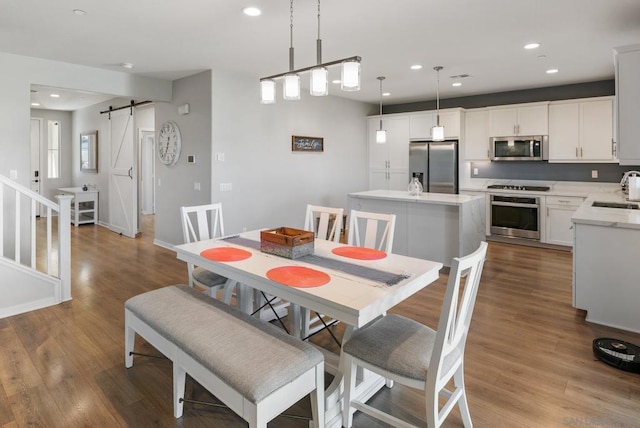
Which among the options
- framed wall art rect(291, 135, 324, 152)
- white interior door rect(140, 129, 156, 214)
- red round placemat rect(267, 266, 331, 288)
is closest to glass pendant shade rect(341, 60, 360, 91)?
red round placemat rect(267, 266, 331, 288)

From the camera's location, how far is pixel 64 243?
11.7 feet

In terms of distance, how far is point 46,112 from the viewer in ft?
28.9

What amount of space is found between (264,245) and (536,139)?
17.5 ft

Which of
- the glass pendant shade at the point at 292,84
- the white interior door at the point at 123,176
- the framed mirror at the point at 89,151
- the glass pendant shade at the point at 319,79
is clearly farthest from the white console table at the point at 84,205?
the glass pendant shade at the point at 319,79

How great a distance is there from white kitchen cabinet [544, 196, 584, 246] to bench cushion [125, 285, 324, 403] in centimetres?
525

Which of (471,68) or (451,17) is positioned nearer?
(451,17)

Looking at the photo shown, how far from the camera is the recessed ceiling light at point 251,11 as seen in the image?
3.06 metres

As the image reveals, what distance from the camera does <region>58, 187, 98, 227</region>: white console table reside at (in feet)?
25.3

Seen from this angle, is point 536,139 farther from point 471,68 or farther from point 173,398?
point 173,398

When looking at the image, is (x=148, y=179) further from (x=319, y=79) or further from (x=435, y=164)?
(x=319, y=79)

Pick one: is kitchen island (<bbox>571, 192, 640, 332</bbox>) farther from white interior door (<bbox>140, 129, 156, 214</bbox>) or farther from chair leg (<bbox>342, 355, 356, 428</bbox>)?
white interior door (<bbox>140, 129, 156, 214</bbox>)

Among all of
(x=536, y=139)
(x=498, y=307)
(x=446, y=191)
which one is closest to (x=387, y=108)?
(x=446, y=191)

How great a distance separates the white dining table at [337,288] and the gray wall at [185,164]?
9.08 ft

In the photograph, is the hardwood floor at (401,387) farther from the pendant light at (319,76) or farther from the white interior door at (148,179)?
the white interior door at (148,179)
